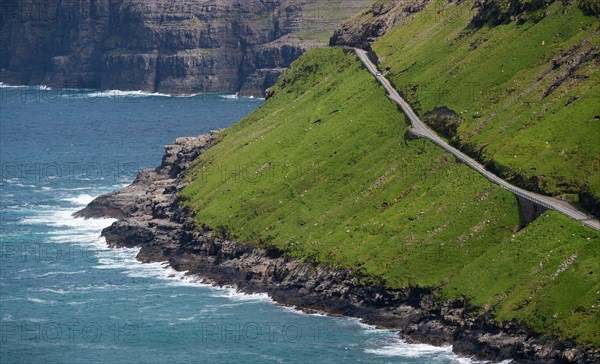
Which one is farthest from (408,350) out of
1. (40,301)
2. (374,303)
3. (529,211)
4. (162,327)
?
(40,301)

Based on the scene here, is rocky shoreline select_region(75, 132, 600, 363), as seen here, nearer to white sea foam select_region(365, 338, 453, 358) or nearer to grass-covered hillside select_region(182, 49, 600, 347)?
white sea foam select_region(365, 338, 453, 358)

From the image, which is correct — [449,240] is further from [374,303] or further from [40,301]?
[40,301]

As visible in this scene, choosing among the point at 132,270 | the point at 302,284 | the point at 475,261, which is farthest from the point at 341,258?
the point at 132,270

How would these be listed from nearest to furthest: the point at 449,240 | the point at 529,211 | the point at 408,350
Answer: the point at 408,350 → the point at 529,211 → the point at 449,240

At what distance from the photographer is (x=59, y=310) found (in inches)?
7008

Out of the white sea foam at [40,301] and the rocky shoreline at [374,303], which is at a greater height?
the rocky shoreline at [374,303]

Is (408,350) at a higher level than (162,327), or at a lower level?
higher

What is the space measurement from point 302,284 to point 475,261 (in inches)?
890

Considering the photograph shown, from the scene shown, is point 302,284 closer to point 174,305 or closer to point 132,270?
point 174,305

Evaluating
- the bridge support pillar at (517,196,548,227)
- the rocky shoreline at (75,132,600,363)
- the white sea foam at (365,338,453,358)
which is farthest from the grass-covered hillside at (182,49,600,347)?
the white sea foam at (365,338,453,358)

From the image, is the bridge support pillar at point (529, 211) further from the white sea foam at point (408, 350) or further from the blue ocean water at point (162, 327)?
the white sea foam at point (408, 350)

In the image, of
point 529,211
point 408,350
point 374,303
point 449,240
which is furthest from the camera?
point 449,240

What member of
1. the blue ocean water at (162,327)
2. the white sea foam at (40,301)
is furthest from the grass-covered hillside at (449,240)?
the white sea foam at (40,301)

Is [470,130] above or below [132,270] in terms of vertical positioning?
above
